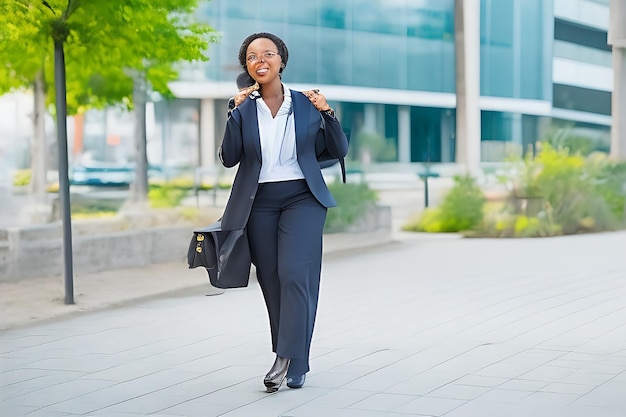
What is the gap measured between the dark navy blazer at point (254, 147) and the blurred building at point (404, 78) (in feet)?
24.0

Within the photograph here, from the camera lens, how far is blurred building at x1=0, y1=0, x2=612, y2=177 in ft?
45.8

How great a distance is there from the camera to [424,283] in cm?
1127

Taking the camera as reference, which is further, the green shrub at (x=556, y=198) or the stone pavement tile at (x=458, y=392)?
the green shrub at (x=556, y=198)

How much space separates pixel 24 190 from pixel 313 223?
23.0ft

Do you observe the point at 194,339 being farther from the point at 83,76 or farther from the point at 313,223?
the point at 83,76

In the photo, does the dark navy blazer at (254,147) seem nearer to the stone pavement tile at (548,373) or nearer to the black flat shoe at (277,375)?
the black flat shoe at (277,375)

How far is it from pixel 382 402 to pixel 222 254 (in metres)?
1.02

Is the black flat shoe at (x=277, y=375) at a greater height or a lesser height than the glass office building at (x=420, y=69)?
lesser

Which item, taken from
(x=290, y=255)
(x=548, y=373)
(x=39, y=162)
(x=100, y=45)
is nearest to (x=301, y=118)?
(x=290, y=255)

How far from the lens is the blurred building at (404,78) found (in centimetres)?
1397

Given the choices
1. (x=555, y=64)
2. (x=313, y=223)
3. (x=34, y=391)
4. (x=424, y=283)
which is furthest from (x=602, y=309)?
(x=555, y=64)

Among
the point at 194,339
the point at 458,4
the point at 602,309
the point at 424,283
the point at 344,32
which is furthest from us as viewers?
the point at 458,4

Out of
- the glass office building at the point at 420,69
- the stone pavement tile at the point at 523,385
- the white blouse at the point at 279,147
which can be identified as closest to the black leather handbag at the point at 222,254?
the white blouse at the point at 279,147

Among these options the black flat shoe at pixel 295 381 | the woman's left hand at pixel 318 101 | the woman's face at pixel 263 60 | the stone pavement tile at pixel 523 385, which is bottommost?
the stone pavement tile at pixel 523 385
